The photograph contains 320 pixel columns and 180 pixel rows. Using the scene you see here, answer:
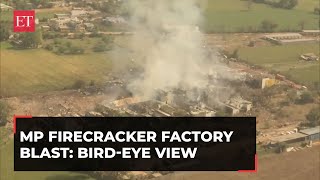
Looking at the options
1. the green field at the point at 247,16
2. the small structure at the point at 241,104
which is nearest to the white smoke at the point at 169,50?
the small structure at the point at 241,104

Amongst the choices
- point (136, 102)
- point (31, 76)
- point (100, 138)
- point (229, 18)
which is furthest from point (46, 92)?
point (229, 18)

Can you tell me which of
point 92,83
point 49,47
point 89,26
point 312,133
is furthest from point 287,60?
point 49,47

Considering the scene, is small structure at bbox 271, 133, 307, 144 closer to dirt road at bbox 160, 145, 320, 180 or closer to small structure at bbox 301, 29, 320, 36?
dirt road at bbox 160, 145, 320, 180

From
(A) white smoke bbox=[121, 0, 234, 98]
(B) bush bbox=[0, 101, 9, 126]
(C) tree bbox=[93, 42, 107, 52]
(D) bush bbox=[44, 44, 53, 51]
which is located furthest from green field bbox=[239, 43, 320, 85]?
(B) bush bbox=[0, 101, 9, 126]

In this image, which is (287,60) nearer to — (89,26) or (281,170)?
(89,26)

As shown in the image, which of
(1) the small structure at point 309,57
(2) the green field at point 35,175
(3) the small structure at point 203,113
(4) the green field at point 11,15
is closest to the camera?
(2) the green field at point 35,175

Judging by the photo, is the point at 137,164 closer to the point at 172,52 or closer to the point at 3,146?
the point at 3,146

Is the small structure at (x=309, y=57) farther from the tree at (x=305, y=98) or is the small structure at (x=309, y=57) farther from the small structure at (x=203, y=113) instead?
the small structure at (x=203, y=113)
